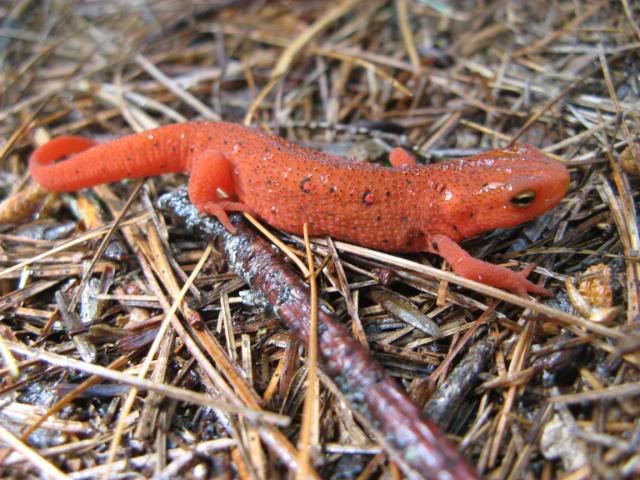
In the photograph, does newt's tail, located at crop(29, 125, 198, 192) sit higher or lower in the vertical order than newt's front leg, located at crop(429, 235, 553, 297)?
higher

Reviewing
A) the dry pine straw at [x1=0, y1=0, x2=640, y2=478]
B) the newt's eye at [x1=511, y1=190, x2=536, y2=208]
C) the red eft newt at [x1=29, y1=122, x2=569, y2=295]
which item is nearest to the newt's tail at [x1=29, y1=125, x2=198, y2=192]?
the red eft newt at [x1=29, y1=122, x2=569, y2=295]

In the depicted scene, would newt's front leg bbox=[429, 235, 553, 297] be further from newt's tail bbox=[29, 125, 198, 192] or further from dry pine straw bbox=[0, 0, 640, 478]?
newt's tail bbox=[29, 125, 198, 192]

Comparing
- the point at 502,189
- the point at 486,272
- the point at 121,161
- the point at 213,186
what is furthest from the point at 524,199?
the point at 121,161

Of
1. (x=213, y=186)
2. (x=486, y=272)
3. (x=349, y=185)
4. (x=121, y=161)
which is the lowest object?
(x=486, y=272)

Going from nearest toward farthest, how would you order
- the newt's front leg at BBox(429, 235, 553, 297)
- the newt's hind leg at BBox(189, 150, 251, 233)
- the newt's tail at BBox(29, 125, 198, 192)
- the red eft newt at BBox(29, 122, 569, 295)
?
the newt's front leg at BBox(429, 235, 553, 297) → the red eft newt at BBox(29, 122, 569, 295) → the newt's hind leg at BBox(189, 150, 251, 233) → the newt's tail at BBox(29, 125, 198, 192)

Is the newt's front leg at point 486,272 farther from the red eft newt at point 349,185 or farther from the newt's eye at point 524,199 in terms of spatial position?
the newt's eye at point 524,199

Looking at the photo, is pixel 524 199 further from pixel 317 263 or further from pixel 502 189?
pixel 317 263

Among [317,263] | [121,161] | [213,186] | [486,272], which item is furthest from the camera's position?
[121,161]
